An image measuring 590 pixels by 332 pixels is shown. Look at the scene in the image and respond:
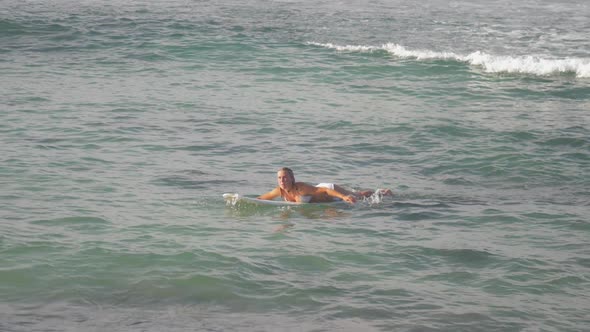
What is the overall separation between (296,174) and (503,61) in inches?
467

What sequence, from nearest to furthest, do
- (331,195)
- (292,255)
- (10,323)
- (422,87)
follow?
(10,323)
(292,255)
(331,195)
(422,87)

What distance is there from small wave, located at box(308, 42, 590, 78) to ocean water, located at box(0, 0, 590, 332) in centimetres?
8

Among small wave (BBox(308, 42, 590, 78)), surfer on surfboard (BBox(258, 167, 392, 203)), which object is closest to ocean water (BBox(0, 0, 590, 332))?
small wave (BBox(308, 42, 590, 78))

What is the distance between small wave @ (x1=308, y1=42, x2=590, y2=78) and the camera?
23672 mm

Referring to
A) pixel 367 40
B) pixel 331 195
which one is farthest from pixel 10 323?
pixel 367 40

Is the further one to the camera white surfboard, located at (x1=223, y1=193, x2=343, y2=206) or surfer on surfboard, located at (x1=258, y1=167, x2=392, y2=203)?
surfer on surfboard, located at (x1=258, y1=167, x2=392, y2=203)

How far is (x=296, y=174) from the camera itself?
14.1 metres

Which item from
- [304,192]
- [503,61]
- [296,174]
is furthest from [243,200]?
[503,61]

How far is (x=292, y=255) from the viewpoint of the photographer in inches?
404

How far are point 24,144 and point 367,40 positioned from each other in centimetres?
1433

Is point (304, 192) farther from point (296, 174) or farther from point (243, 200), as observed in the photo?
point (296, 174)

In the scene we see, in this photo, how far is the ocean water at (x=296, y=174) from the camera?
895 centimetres

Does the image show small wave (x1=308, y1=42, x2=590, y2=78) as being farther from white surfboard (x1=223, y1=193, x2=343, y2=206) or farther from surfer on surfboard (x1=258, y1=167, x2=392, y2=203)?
white surfboard (x1=223, y1=193, x2=343, y2=206)

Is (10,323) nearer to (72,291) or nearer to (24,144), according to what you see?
(72,291)
